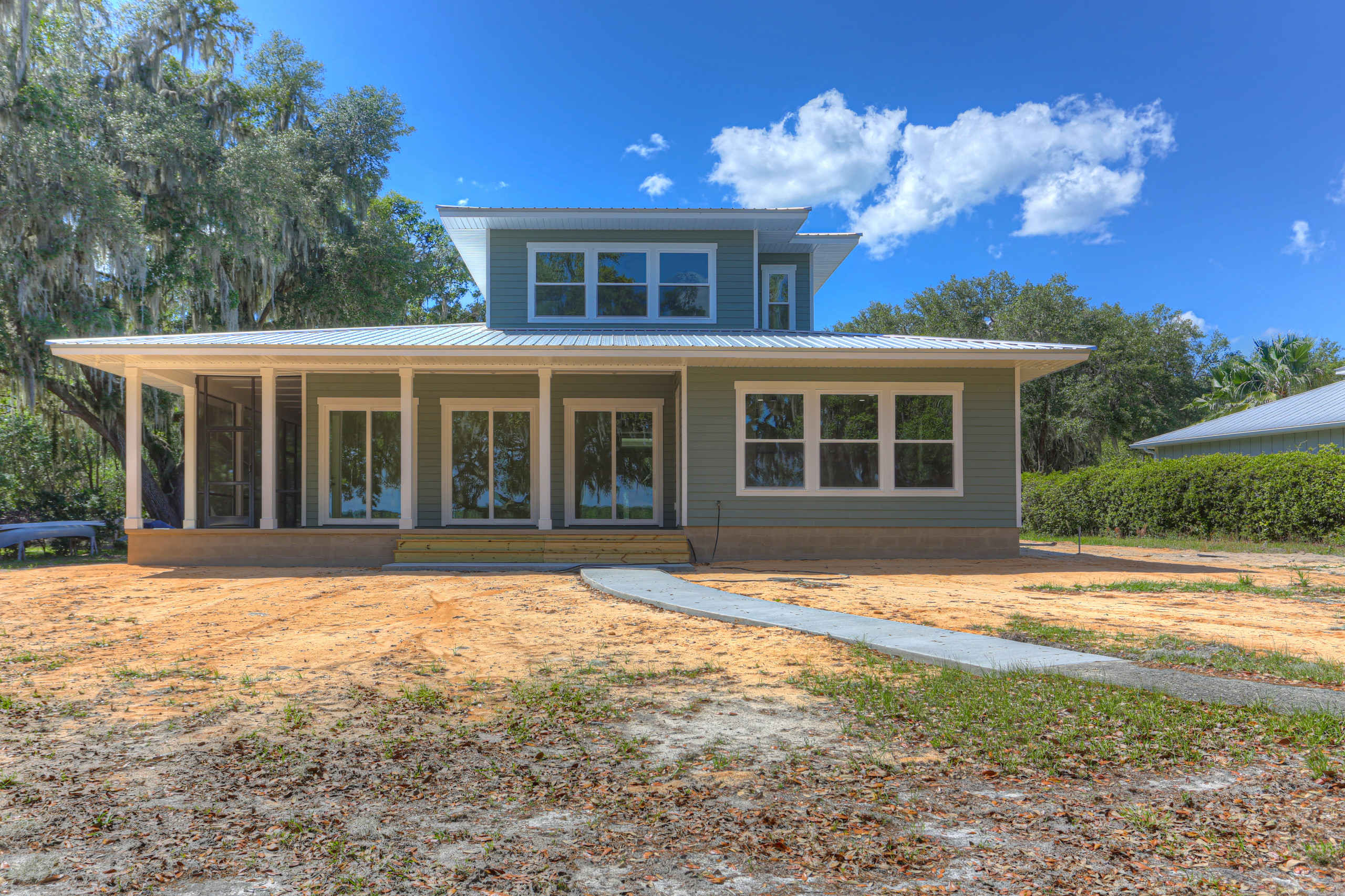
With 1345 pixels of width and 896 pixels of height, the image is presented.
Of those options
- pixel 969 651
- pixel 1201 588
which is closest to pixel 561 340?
pixel 969 651

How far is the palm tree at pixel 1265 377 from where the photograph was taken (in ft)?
88.3

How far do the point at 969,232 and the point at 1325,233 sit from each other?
17.6m

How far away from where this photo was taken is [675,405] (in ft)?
46.5

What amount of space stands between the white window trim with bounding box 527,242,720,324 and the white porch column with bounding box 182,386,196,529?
6.17m

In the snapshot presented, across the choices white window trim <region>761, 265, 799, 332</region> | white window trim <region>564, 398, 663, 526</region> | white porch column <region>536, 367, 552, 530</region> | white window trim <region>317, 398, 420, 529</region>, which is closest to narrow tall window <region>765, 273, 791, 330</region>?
white window trim <region>761, 265, 799, 332</region>

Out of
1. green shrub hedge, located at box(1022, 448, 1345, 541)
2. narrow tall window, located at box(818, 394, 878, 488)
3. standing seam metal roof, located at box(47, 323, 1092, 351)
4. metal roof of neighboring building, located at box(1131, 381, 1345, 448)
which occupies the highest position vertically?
standing seam metal roof, located at box(47, 323, 1092, 351)

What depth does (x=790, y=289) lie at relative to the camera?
16.5 m

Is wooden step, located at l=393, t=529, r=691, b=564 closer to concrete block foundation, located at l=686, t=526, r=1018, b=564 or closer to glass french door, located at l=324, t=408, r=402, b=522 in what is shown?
concrete block foundation, located at l=686, t=526, r=1018, b=564

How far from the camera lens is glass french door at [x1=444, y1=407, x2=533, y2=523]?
14281 mm

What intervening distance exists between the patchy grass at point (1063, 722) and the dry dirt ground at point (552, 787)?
133 mm

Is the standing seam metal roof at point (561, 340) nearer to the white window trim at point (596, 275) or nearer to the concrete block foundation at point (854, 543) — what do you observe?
the white window trim at point (596, 275)

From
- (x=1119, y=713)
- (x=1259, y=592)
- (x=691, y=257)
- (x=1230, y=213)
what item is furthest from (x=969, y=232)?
(x=1119, y=713)

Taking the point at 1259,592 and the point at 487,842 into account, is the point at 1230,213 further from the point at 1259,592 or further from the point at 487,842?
the point at 487,842

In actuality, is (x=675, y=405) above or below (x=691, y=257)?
below
